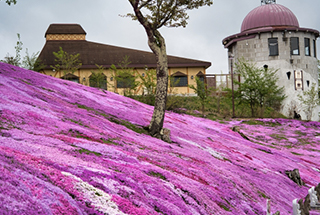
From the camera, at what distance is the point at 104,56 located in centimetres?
4341

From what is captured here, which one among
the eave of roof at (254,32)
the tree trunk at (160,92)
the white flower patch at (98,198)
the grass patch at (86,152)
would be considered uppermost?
the eave of roof at (254,32)

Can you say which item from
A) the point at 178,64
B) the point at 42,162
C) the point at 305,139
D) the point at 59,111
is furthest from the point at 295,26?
the point at 42,162

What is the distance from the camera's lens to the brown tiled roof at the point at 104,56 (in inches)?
1670

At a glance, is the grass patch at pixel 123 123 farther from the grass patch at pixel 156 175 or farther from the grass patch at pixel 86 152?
the grass patch at pixel 156 175

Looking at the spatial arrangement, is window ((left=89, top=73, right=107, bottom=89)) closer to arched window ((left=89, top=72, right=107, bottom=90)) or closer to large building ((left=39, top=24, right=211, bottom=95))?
arched window ((left=89, top=72, right=107, bottom=90))

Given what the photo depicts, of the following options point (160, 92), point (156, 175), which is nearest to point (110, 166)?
point (156, 175)

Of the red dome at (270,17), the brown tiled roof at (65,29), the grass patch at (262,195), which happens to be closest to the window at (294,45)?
the red dome at (270,17)

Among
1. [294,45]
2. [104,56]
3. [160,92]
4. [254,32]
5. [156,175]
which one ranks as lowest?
[156,175]

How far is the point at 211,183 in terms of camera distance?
981 centimetres

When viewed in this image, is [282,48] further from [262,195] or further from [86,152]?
[86,152]

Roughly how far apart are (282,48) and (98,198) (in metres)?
40.3

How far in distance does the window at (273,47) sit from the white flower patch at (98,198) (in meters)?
39.7

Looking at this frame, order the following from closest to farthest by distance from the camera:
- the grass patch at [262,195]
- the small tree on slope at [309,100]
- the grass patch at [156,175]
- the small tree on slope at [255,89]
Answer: the grass patch at [156,175] → the grass patch at [262,195] → the small tree on slope at [255,89] → the small tree on slope at [309,100]

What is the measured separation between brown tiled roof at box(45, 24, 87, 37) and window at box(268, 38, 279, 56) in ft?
72.0
